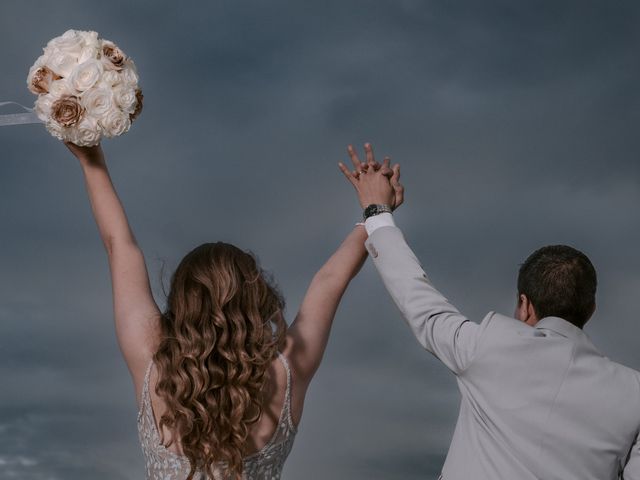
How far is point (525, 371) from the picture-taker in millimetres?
4609

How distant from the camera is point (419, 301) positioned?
16.0 ft

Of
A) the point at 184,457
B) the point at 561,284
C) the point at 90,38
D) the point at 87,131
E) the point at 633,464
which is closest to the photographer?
the point at 184,457

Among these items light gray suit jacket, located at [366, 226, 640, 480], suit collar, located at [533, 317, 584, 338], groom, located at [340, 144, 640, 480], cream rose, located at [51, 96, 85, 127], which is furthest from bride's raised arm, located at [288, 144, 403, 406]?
cream rose, located at [51, 96, 85, 127]

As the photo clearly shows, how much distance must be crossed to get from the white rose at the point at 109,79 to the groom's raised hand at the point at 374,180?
148 cm

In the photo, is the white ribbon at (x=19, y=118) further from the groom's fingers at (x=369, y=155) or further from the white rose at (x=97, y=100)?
the groom's fingers at (x=369, y=155)

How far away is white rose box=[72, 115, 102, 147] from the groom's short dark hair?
8.60 feet

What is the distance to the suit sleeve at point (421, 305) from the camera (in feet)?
15.3

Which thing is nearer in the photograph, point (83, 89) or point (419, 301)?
point (419, 301)

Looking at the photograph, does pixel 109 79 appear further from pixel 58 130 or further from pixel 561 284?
pixel 561 284

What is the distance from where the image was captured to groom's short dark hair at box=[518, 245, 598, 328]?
491 cm

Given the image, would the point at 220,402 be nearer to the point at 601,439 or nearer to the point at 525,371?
the point at 525,371

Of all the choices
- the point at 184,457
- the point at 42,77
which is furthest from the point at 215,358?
the point at 42,77

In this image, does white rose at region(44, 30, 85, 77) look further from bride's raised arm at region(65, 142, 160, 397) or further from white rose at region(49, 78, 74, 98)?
bride's raised arm at region(65, 142, 160, 397)

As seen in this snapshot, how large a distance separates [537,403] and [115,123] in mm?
2820
